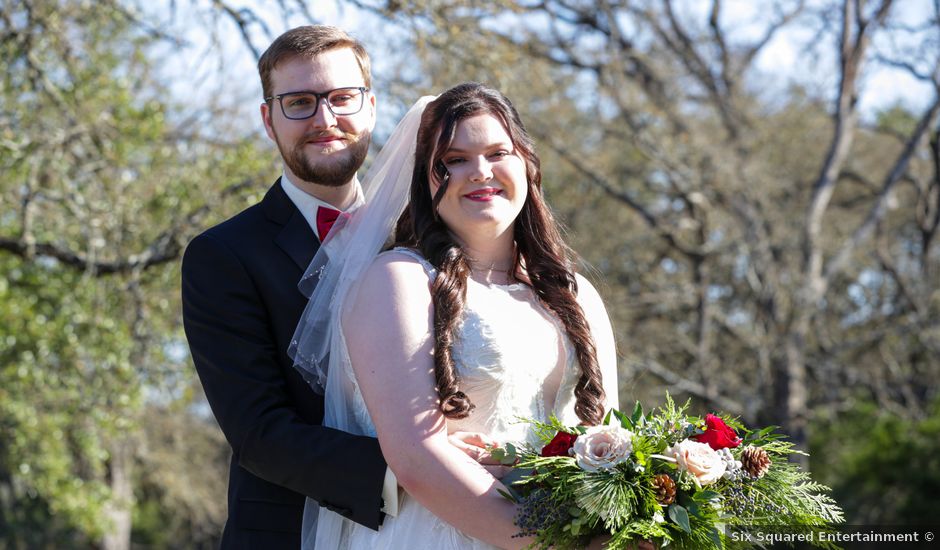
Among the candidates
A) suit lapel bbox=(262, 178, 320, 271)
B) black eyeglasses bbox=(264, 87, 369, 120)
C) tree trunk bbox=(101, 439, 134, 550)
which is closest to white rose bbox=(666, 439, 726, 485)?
suit lapel bbox=(262, 178, 320, 271)

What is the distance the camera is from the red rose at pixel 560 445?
266 cm

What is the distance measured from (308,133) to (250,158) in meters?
4.09

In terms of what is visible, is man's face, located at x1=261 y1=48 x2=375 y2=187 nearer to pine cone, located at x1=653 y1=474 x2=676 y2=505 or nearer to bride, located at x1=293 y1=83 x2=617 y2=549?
bride, located at x1=293 y1=83 x2=617 y2=549

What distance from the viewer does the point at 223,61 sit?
6711mm

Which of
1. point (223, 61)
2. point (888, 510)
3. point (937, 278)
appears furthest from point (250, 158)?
point (937, 278)

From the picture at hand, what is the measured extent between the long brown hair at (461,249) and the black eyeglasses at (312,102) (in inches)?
15.9

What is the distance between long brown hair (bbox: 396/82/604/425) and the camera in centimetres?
293

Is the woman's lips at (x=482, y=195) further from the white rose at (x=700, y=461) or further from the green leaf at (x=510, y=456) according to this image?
the white rose at (x=700, y=461)

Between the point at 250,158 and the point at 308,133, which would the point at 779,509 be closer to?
the point at 308,133

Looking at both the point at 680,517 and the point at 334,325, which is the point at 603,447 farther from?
the point at 334,325

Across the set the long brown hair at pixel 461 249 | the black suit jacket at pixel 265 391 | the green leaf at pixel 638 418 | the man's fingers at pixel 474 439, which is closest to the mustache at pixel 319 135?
the black suit jacket at pixel 265 391

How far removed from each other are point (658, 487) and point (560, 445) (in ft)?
0.85

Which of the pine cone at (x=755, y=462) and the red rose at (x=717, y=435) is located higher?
the red rose at (x=717, y=435)

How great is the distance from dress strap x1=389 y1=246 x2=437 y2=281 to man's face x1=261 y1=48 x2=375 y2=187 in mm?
495
